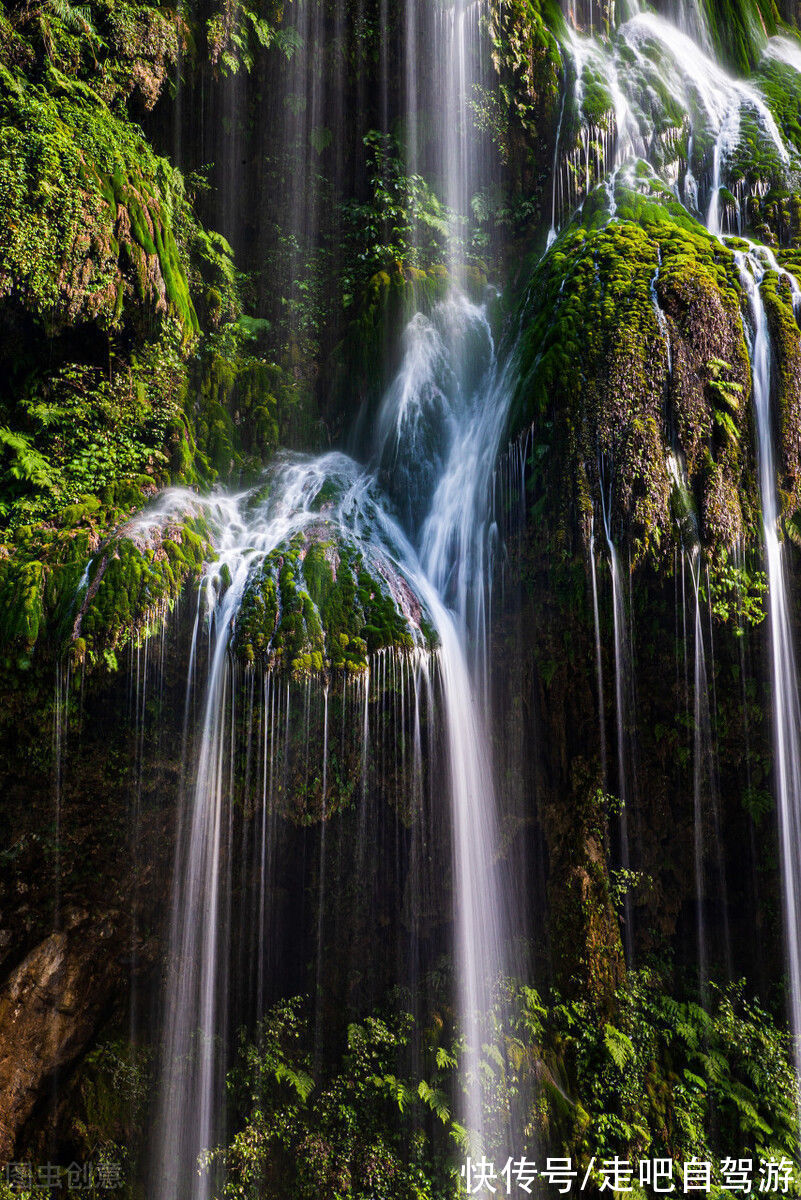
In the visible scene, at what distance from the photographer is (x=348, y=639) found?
5.70 meters

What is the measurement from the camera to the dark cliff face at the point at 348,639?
5473 mm

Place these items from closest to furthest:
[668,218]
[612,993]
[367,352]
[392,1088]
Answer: [392,1088], [612,993], [668,218], [367,352]

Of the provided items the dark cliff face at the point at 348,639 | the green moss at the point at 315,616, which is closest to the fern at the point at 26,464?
the dark cliff face at the point at 348,639

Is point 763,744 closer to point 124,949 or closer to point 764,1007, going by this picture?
point 764,1007

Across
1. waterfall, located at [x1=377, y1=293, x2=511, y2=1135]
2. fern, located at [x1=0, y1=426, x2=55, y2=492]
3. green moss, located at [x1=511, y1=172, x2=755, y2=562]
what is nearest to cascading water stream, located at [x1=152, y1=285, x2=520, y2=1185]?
waterfall, located at [x1=377, y1=293, x2=511, y2=1135]

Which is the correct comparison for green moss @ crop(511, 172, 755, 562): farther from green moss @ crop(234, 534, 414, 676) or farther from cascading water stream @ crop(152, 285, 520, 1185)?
green moss @ crop(234, 534, 414, 676)


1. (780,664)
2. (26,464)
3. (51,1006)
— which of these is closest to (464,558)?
(780,664)

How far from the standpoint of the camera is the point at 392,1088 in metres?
5.38

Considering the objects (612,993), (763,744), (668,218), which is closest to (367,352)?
(668,218)

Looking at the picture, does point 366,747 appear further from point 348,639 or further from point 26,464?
point 26,464

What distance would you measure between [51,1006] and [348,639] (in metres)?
4.21

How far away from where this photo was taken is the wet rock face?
17.5 ft

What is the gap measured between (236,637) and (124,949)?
3209mm

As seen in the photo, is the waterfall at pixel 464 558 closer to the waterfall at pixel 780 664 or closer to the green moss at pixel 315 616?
the green moss at pixel 315 616
